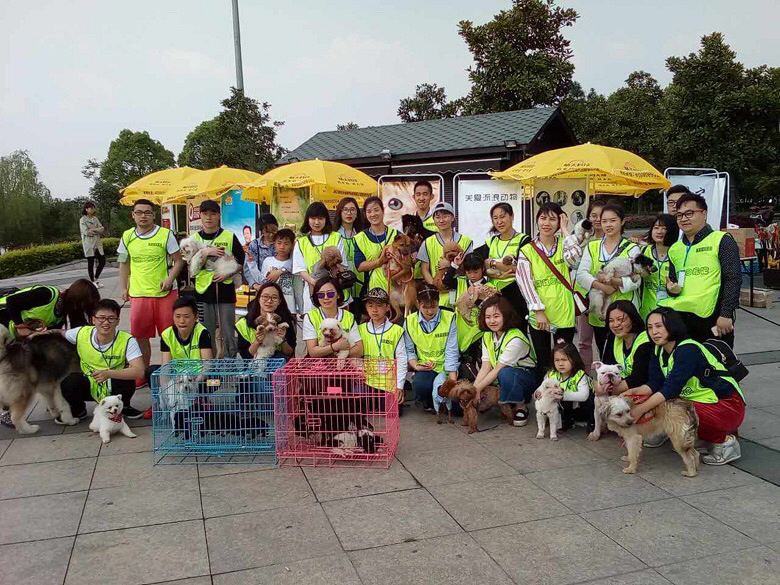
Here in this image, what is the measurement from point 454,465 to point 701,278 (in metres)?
2.29

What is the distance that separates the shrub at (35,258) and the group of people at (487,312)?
57.1 ft

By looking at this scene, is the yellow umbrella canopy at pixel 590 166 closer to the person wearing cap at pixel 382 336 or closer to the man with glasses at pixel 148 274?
the person wearing cap at pixel 382 336

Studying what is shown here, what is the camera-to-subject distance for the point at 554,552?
120 inches

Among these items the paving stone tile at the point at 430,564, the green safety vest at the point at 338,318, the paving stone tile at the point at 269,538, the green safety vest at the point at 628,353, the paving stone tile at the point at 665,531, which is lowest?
the paving stone tile at the point at 665,531

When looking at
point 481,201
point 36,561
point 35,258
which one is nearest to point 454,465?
point 36,561

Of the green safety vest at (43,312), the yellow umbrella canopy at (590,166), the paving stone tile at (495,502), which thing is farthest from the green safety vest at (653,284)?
the green safety vest at (43,312)

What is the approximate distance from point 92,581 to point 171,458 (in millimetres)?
1556

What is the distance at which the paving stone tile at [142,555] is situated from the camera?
2896 mm

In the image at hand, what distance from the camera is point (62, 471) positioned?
4.20 m

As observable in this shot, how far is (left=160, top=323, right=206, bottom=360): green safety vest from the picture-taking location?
201 inches

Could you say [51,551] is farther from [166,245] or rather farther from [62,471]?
[166,245]

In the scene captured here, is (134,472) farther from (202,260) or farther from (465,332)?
(465,332)

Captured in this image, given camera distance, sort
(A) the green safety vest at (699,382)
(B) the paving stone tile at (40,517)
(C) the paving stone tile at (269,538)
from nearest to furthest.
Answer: (C) the paving stone tile at (269,538) < (B) the paving stone tile at (40,517) < (A) the green safety vest at (699,382)

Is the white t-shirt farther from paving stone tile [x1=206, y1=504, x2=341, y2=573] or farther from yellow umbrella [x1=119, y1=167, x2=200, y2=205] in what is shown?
yellow umbrella [x1=119, y1=167, x2=200, y2=205]
